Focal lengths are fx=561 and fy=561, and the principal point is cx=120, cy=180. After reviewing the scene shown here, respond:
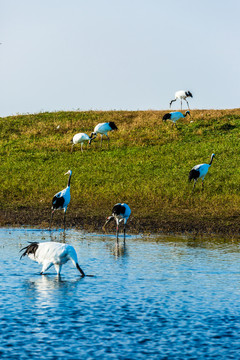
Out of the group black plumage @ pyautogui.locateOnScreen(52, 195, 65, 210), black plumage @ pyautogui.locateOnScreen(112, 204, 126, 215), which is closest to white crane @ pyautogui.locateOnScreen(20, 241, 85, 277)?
black plumage @ pyautogui.locateOnScreen(112, 204, 126, 215)

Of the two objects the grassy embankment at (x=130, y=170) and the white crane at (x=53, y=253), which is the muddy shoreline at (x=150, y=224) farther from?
the white crane at (x=53, y=253)

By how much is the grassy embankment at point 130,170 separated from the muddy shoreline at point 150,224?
1.5 inches

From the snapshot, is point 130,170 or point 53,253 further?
point 130,170

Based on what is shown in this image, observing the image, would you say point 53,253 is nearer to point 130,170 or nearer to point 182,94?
point 130,170

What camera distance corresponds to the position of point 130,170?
104 feet

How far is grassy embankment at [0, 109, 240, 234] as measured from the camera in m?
22.9

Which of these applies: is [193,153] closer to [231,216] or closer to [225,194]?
[225,194]

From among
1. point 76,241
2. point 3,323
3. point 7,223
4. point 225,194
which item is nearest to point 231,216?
point 225,194

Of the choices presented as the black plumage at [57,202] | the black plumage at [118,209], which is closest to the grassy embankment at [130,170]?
the black plumage at [57,202]

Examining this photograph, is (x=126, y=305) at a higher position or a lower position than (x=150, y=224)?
lower

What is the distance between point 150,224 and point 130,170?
10.6 m

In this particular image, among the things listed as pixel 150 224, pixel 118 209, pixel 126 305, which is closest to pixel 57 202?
pixel 118 209

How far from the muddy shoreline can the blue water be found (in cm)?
353

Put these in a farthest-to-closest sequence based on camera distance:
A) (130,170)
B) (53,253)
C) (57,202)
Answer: (130,170) < (57,202) < (53,253)
